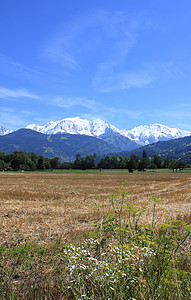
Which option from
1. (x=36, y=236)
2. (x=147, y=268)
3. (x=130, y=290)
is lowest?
(x=36, y=236)

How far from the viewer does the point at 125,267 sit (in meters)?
3.98

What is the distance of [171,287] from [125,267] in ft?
2.85

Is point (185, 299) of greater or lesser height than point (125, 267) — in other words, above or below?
below

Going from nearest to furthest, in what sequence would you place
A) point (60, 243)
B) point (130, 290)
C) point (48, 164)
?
1. point (130, 290)
2. point (60, 243)
3. point (48, 164)

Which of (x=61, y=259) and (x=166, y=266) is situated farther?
(x=61, y=259)

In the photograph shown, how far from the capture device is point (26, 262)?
6379 millimetres

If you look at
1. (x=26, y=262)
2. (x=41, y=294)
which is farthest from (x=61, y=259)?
(x=41, y=294)

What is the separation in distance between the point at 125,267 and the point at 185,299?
3.66 ft

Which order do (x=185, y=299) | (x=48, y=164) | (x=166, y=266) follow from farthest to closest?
(x=48, y=164) → (x=166, y=266) → (x=185, y=299)

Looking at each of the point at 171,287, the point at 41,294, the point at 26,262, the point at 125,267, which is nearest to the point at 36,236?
the point at 26,262

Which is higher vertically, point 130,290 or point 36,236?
point 130,290

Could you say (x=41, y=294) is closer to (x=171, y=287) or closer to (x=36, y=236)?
(x=171, y=287)

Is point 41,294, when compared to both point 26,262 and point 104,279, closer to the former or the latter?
point 104,279

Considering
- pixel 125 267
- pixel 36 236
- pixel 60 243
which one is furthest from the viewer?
pixel 36 236
